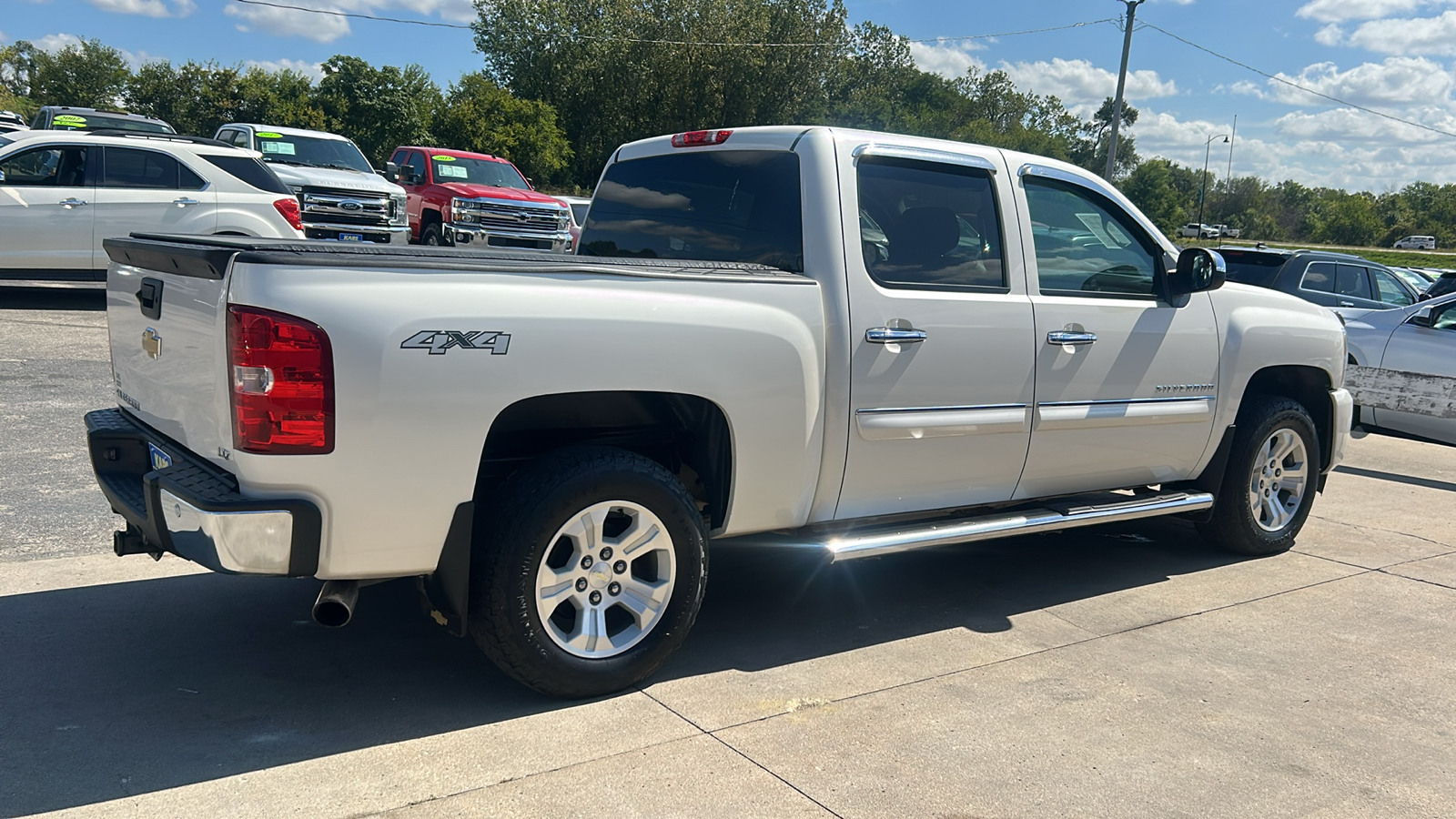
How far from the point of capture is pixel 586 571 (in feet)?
12.4

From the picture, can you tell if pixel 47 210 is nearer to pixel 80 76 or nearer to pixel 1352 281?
pixel 1352 281

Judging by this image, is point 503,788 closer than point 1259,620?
Yes

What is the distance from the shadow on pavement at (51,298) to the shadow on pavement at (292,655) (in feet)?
32.2

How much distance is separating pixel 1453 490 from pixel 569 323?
309 inches

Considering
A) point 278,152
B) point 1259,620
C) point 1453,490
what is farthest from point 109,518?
point 278,152

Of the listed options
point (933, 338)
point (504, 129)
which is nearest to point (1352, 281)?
point (933, 338)

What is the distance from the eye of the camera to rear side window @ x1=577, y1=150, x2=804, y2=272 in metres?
4.44

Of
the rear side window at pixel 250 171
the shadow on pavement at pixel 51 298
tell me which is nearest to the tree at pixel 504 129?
the shadow on pavement at pixel 51 298

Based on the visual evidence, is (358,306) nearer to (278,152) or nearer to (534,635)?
(534,635)

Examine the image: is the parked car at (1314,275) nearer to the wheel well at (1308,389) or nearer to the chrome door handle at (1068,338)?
the wheel well at (1308,389)

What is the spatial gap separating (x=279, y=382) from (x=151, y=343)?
978 mm

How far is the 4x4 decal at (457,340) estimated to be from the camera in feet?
10.7

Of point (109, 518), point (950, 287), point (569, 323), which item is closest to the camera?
point (569, 323)

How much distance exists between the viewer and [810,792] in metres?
3.28
